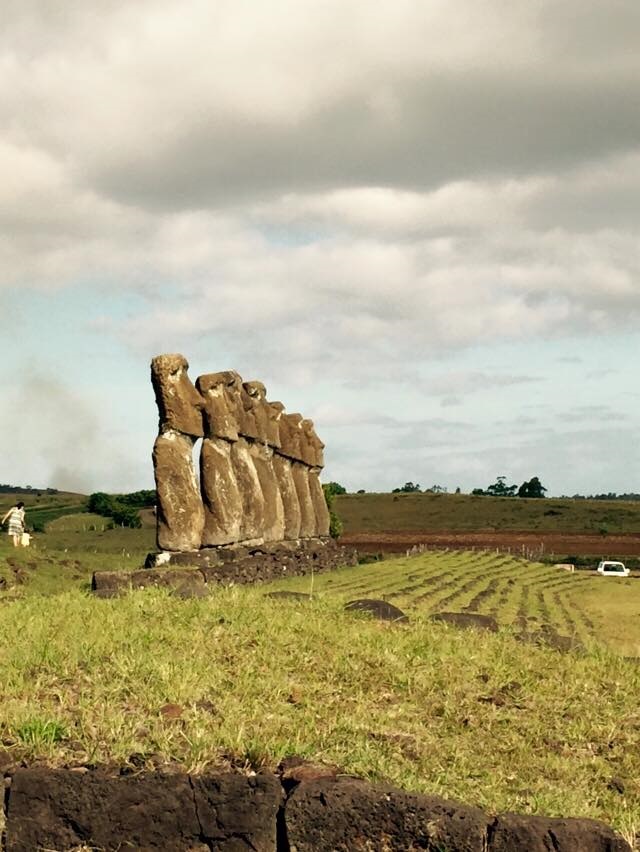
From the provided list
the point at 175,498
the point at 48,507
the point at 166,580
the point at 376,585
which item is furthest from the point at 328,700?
the point at 48,507

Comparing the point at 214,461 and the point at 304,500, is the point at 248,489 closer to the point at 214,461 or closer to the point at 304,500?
the point at 214,461

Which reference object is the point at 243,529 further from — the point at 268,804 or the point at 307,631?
the point at 268,804

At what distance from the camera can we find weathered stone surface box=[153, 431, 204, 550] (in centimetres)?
2041

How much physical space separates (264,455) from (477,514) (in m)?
66.3

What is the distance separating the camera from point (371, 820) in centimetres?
Result: 554

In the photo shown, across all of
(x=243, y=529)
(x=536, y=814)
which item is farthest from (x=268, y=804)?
(x=243, y=529)

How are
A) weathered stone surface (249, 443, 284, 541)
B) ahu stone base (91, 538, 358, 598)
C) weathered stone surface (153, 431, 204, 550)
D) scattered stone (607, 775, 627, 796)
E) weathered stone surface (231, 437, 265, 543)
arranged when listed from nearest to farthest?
1. scattered stone (607, 775, 627, 796)
2. ahu stone base (91, 538, 358, 598)
3. weathered stone surface (153, 431, 204, 550)
4. weathered stone surface (231, 437, 265, 543)
5. weathered stone surface (249, 443, 284, 541)

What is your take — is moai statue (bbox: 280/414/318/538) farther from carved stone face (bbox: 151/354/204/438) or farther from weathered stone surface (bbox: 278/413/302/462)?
carved stone face (bbox: 151/354/204/438)

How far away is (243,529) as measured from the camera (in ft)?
80.1

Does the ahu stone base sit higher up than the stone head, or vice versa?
the stone head

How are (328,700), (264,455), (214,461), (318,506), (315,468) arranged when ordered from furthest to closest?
(315,468) < (318,506) < (264,455) < (214,461) < (328,700)

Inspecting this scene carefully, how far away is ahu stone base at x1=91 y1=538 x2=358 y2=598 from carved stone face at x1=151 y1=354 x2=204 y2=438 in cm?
228

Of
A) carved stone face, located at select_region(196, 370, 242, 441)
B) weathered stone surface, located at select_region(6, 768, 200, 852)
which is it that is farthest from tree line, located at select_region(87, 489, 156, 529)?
weathered stone surface, located at select_region(6, 768, 200, 852)

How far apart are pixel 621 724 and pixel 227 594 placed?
457 cm
